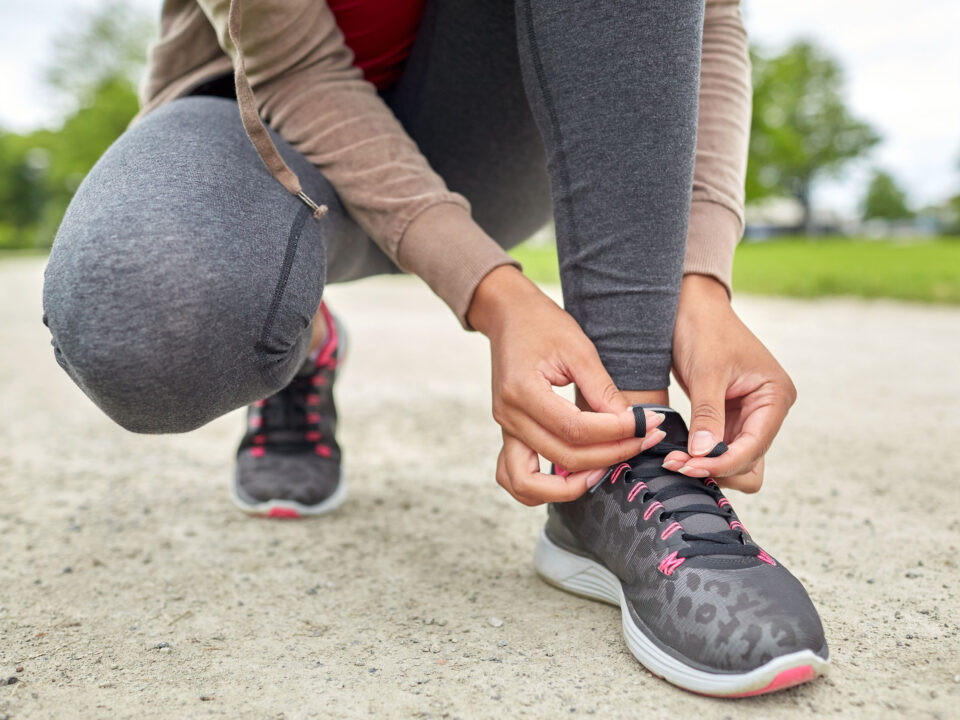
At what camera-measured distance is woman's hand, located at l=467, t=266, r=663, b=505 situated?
0.75m

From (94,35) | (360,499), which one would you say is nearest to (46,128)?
(94,35)

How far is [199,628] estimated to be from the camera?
880mm

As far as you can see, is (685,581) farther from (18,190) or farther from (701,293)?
(18,190)

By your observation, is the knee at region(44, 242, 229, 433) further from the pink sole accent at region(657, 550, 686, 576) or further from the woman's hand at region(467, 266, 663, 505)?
the pink sole accent at region(657, 550, 686, 576)

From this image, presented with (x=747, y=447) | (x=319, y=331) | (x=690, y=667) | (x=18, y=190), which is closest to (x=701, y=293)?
(x=747, y=447)

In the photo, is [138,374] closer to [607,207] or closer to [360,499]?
[607,207]

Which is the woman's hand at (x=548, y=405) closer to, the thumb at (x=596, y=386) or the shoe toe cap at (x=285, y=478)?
the thumb at (x=596, y=386)

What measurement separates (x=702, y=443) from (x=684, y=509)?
0.25ft

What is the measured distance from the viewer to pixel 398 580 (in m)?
1.02

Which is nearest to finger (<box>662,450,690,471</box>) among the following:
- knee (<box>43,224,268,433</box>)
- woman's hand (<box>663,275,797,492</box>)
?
woman's hand (<box>663,275,797,492</box>)

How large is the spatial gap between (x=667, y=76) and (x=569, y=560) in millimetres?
552

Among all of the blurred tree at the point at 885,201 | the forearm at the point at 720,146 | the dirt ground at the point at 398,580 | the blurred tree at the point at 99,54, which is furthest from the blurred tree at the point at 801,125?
the forearm at the point at 720,146

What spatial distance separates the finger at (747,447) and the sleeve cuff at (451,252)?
0.29 metres

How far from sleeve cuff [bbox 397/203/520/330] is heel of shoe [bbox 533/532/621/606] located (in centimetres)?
30
